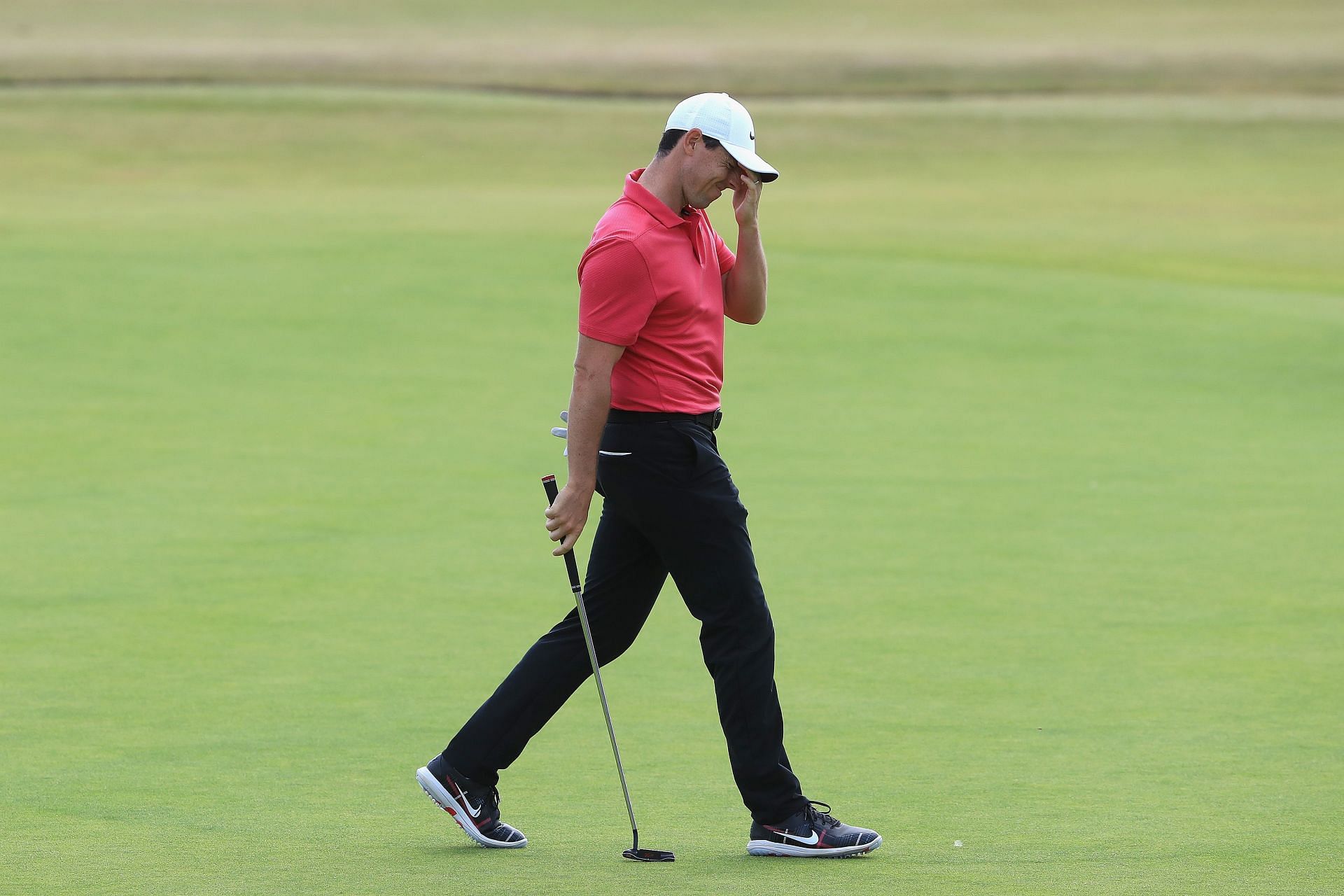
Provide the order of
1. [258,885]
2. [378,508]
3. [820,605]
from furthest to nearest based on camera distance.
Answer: [378,508] → [820,605] → [258,885]

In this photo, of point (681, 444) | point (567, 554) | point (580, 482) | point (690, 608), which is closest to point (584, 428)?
point (580, 482)

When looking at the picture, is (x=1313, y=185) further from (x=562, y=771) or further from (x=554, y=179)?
(x=562, y=771)

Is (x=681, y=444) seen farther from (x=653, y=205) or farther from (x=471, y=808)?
(x=471, y=808)

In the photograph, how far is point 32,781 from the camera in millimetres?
5156

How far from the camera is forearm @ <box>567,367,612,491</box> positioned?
179 inches

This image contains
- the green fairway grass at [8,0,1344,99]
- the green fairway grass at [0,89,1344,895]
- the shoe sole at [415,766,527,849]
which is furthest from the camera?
the green fairway grass at [8,0,1344,99]

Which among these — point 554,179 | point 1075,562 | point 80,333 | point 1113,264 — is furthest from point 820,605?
point 554,179

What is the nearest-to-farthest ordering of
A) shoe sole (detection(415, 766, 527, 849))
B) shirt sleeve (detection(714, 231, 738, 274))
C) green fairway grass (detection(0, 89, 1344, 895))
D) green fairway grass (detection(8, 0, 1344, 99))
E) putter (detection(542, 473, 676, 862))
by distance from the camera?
putter (detection(542, 473, 676, 862))
shoe sole (detection(415, 766, 527, 849))
green fairway grass (detection(0, 89, 1344, 895))
shirt sleeve (detection(714, 231, 738, 274))
green fairway grass (detection(8, 0, 1344, 99))

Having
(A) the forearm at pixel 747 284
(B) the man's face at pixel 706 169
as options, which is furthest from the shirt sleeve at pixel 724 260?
(B) the man's face at pixel 706 169

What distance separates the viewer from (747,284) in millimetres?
4977

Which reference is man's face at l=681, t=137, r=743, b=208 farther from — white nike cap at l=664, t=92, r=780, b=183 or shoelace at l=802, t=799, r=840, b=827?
shoelace at l=802, t=799, r=840, b=827

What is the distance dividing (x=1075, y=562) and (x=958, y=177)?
61.1 ft

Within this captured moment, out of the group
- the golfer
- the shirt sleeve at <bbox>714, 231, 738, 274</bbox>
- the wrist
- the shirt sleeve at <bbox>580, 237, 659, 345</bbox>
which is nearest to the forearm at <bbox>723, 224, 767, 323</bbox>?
the shirt sleeve at <bbox>714, 231, 738, 274</bbox>

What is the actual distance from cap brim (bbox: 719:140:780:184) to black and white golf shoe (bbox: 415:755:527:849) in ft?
5.42
